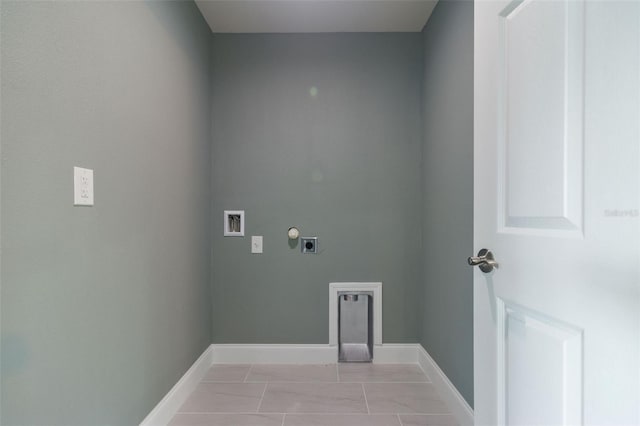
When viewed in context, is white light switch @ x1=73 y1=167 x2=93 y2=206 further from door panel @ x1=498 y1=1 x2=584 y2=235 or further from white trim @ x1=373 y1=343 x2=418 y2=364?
white trim @ x1=373 y1=343 x2=418 y2=364

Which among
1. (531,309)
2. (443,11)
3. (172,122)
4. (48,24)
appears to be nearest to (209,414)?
(172,122)

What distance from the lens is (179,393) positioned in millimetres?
1955

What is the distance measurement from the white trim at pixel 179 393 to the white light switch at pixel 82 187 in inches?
43.0

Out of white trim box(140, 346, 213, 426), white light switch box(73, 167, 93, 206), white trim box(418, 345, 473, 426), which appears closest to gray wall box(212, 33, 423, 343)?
white trim box(418, 345, 473, 426)

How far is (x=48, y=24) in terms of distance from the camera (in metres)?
1.01

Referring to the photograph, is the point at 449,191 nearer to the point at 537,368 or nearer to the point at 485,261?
the point at 485,261

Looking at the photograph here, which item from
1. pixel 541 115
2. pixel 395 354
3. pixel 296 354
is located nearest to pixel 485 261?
pixel 541 115

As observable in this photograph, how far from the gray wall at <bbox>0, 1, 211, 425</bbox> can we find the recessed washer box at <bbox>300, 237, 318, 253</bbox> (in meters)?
0.85

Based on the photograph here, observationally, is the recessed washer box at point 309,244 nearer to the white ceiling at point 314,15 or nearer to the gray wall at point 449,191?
the gray wall at point 449,191

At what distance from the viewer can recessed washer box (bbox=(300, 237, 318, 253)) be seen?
257 centimetres

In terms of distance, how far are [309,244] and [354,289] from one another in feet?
1.60

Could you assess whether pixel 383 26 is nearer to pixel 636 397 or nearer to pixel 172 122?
pixel 172 122

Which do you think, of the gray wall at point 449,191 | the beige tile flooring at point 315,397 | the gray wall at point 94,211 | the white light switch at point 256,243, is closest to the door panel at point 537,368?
the gray wall at point 449,191

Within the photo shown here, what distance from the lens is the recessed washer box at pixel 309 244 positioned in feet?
8.45
